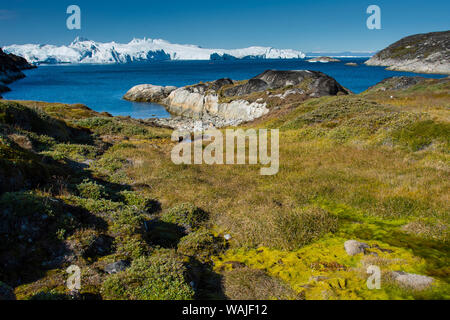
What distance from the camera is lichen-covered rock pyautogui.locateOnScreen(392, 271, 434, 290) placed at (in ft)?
23.7

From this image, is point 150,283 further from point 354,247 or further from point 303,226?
point 354,247

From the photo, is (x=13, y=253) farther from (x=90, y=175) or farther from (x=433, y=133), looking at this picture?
(x=433, y=133)

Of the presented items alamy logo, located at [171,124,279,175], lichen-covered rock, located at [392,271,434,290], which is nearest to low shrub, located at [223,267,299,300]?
lichen-covered rock, located at [392,271,434,290]

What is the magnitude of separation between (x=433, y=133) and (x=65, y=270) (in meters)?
25.0

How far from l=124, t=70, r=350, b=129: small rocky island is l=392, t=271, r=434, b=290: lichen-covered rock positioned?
164ft

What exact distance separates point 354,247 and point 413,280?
212 cm

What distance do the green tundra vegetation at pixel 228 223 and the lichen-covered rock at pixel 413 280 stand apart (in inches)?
5.7

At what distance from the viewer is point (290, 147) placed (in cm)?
2462

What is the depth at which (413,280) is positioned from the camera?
24.2 feet

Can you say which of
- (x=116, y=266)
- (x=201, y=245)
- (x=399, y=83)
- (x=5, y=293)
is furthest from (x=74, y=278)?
(x=399, y=83)

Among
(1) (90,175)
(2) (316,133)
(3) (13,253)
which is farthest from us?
(2) (316,133)

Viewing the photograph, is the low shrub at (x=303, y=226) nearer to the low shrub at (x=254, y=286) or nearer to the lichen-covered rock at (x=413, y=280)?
the low shrub at (x=254, y=286)
